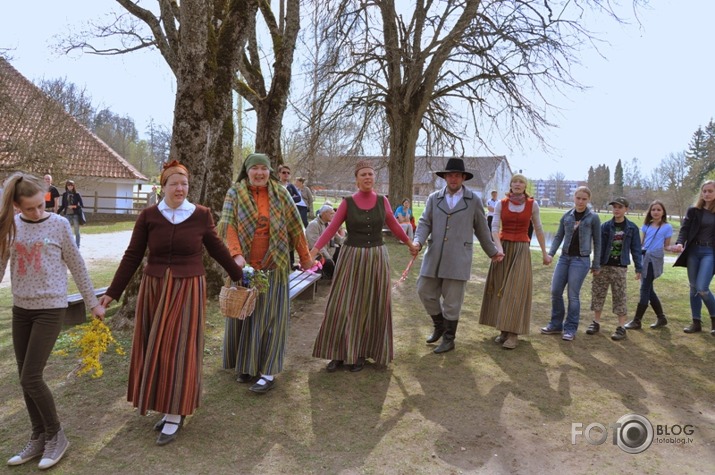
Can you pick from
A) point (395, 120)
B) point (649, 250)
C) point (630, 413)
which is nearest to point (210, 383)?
point (630, 413)

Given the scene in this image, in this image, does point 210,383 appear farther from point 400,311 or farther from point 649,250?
point 649,250

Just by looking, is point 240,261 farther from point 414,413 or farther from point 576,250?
point 576,250

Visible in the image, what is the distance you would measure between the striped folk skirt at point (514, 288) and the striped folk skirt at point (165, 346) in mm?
3794

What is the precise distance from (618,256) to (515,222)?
1.68 meters

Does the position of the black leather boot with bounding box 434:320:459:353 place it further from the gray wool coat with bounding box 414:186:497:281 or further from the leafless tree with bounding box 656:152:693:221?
the leafless tree with bounding box 656:152:693:221

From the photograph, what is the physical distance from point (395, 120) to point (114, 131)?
52264 millimetres

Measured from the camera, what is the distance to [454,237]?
5.69m

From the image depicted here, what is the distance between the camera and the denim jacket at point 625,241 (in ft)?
21.9

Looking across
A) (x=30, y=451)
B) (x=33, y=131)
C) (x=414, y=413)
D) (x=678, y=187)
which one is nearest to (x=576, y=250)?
(x=414, y=413)

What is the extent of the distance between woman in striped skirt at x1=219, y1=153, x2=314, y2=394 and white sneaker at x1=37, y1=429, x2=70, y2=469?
1.51 meters

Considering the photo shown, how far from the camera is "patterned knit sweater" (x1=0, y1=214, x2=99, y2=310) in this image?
326 cm

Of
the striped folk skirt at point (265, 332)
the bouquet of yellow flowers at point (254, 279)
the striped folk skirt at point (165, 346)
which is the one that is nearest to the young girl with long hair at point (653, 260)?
the striped folk skirt at point (265, 332)

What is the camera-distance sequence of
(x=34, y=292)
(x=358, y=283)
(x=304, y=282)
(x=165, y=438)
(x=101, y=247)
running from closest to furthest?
(x=34, y=292), (x=165, y=438), (x=358, y=283), (x=304, y=282), (x=101, y=247)

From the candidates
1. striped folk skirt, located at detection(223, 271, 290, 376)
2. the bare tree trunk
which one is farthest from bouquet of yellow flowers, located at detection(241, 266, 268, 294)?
the bare tree trunk
